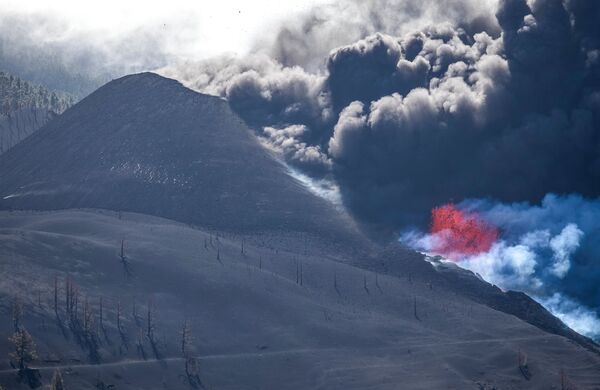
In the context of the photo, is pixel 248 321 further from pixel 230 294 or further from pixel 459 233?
pixel 459 233

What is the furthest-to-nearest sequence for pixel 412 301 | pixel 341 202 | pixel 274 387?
pixel 341 202, pixel 412 301, pixel 274 387

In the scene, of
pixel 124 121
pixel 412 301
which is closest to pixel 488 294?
pixel 412 301

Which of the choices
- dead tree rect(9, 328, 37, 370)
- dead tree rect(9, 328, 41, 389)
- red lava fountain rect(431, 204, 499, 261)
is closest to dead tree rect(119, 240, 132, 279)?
dead tree rect(9, 328, 41, 389)

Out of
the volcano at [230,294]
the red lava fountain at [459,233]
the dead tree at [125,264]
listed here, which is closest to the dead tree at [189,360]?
the volcano at [230,294]

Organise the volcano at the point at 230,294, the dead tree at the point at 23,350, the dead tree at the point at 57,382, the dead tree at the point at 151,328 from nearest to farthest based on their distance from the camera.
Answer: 1. the dead tree at the point at 57,382
2. the dead tree at the point at 23,350
3. the volcano at the point at 230,294
4. the dead tree at the point at 151,328

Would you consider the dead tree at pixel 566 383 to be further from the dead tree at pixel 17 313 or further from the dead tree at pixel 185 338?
the dead tree at pixel 17 313

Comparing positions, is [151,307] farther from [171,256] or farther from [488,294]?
[488,294]
